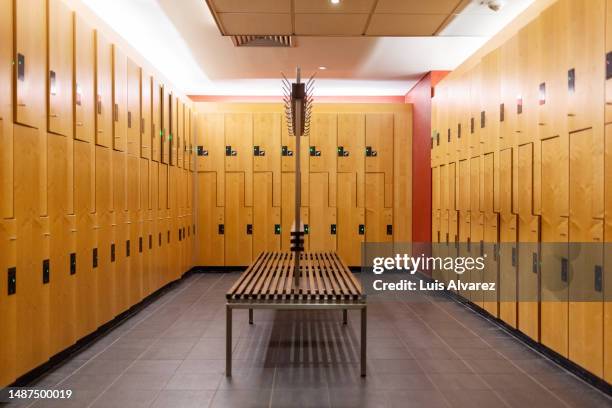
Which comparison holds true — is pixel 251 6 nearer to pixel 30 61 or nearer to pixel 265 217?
pixel 30 61

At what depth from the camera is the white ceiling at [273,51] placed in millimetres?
5259

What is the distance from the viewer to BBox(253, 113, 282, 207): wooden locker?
828 centimetres

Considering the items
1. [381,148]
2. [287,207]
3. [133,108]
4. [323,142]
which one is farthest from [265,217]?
[133,108]

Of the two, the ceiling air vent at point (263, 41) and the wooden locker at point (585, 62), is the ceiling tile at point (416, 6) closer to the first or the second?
the wooden locker at point (585, 62)

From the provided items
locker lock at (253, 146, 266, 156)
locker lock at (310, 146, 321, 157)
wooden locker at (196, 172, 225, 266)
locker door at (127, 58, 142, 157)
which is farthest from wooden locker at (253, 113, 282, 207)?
locker door at (127, 58, 142, 157)

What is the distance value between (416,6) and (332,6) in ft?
2.66

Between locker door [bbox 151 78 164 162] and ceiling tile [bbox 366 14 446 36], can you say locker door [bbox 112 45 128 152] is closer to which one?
locker door [bbox 151 78 164 162]

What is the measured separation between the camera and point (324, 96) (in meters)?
9.26

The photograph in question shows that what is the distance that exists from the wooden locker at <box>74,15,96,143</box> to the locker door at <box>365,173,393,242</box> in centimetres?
512

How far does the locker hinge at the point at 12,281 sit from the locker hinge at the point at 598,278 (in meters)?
3.82

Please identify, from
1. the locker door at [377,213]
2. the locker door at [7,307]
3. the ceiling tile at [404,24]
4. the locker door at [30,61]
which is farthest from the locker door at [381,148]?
the locker door at [7,307]

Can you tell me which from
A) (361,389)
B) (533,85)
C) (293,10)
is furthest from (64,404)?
(533,85)

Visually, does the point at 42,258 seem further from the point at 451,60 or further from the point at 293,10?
the point at 451,60

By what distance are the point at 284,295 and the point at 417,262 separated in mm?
4993
